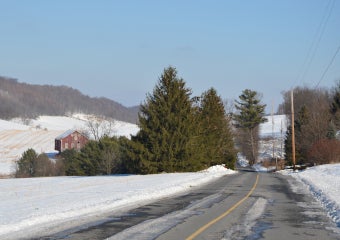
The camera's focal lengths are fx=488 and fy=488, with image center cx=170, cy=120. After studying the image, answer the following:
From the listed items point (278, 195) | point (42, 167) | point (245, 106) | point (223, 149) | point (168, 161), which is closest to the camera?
point (278, 195)

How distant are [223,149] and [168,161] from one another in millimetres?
18051

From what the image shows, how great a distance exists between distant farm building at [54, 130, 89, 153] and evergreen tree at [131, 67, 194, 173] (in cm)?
7797

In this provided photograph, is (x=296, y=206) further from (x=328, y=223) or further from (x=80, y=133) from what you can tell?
(x=80, y=133)

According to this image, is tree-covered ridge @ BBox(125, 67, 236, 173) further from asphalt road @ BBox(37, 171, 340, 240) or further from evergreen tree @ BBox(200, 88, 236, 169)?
asphalt road @ BBox(37, 171, 340, 240)

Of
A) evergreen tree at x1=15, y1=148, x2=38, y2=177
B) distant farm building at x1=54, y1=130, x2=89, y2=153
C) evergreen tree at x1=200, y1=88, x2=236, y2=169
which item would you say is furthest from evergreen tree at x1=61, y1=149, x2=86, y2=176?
distant farm building at x1=54, y1=130, x2=89, y2=153

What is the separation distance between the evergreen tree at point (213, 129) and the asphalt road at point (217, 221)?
3192cm

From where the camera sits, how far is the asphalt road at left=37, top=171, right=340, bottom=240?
431 inches

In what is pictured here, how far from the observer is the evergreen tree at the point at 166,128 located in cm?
4103

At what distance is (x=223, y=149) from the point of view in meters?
58.1

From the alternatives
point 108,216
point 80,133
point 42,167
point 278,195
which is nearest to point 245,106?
point 80,133

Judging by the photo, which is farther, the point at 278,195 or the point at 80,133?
the point at 80,133

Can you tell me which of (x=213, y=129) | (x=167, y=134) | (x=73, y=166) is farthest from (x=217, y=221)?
(x=73, y=166)

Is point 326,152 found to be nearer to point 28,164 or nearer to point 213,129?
point 213,129

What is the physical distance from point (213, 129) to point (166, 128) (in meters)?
12.0
